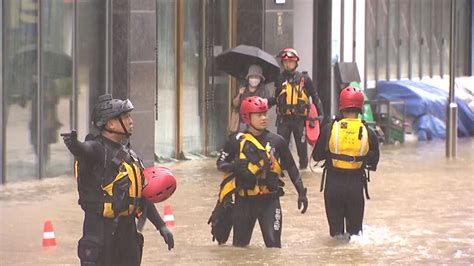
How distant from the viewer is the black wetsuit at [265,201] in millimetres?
12414

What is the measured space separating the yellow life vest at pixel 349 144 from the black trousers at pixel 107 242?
13.8 feet

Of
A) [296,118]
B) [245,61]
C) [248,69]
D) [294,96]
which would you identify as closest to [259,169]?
[248,69]

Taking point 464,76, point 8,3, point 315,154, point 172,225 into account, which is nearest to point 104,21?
point 8,3

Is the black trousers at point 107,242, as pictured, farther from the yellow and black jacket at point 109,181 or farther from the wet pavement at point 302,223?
the wet pavement at point 302,223

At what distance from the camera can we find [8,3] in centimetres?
1841

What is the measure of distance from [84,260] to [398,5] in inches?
750

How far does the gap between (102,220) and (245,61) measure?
32.4ft

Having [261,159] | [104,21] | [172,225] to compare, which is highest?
[104,21]

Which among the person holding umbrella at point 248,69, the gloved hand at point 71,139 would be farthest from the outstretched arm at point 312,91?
the gloved hand at point 71,139

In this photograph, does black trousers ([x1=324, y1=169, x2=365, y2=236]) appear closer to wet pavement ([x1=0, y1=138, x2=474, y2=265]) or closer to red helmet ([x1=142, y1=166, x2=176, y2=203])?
wet pavement ([x1=0, y1=138, x2=474, y2=265])

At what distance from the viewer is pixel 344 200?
13.5 m

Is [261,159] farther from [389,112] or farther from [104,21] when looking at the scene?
[389,112]

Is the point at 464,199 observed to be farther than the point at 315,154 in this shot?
Yes

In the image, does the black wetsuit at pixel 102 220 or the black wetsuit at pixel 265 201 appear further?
the black wetsuit at pixel 265 201
